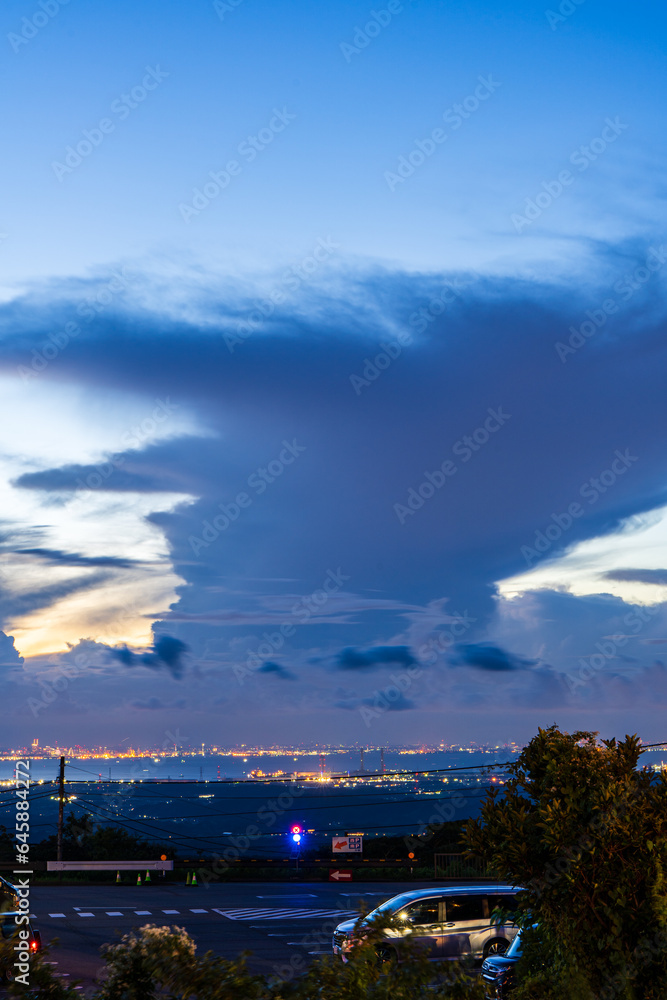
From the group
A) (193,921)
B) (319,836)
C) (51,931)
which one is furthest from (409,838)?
(319,836)

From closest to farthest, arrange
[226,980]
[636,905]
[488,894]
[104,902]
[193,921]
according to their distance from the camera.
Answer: [226,980] → [636,905] → [488,894] → [193,921] → [104,902]

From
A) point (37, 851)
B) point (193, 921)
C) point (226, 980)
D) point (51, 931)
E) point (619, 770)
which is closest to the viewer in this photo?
point (226, 980)

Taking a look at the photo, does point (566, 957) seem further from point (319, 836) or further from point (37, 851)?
point (319, 836)

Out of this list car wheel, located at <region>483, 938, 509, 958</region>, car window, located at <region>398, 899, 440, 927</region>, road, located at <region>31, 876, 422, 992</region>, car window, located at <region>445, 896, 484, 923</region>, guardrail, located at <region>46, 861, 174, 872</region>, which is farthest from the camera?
guardrail, located at <region>46, 861, 174, 872</region>

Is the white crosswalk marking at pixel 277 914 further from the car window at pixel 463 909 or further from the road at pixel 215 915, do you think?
the car window at pixel 463 909

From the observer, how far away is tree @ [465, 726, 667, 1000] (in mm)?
6535

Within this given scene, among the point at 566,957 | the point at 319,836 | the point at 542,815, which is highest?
the point at 542,815

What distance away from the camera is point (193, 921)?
26.2m

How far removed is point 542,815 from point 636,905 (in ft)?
2.80

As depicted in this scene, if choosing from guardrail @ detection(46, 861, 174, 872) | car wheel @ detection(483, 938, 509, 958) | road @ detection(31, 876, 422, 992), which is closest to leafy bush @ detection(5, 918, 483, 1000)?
road @ detection(31, 876, 422, 992)

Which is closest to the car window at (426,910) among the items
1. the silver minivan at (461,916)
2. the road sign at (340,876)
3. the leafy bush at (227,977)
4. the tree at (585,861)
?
the silver minivan at (461,916)

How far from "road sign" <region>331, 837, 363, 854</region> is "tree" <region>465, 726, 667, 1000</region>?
38.5 metres

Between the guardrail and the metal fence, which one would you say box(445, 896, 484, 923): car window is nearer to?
the metal fence

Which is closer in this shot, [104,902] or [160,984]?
[160,984]
